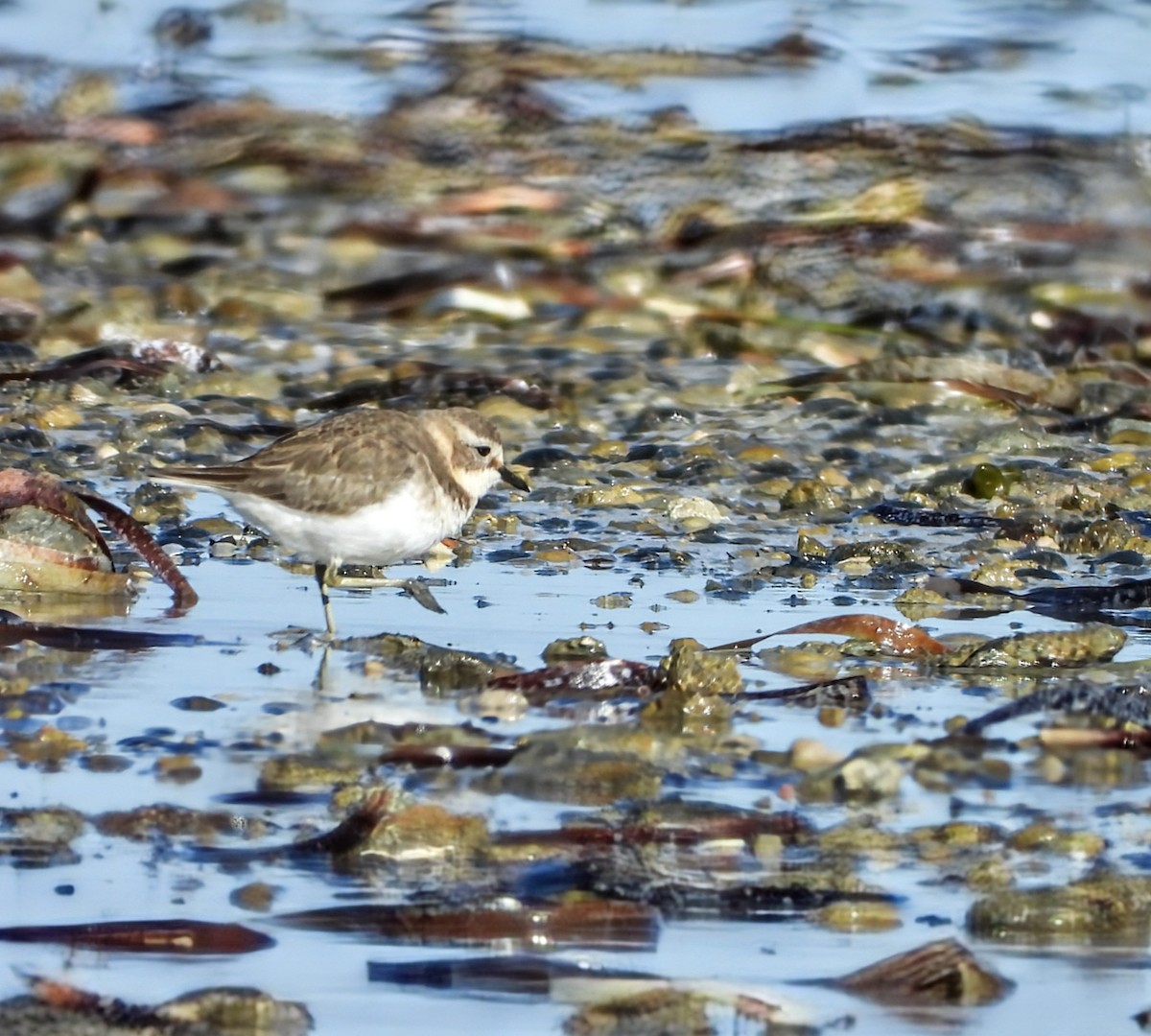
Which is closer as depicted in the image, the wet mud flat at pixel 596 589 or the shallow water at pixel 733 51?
the wet mud flat at pixel 596 589

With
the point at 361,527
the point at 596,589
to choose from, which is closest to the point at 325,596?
the point at 361,527

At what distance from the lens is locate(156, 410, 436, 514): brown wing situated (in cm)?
583

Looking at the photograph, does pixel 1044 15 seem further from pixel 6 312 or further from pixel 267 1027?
pixel 267 1027

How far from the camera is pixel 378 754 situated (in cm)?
430

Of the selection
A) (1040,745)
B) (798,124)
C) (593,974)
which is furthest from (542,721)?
(798,124)

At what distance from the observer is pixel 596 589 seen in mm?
6035

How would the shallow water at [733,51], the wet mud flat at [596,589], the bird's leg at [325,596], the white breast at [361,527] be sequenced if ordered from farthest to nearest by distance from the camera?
the shallow water at [733,51] < the white breast at [361,527] < the bird's leg at [325,596] < the wet mud flat at [596,589]

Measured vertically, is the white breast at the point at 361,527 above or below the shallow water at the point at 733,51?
above

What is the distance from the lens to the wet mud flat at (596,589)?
3348 mm

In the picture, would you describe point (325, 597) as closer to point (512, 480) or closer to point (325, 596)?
point (325, 596)

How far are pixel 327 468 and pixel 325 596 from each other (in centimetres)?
44

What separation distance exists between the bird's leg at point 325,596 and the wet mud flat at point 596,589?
8cm

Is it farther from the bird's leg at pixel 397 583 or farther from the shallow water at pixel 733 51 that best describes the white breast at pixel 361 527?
the shallow water at pixel 733 51

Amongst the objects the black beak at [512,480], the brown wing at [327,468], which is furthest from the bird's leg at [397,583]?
the black beak at [512,480]
